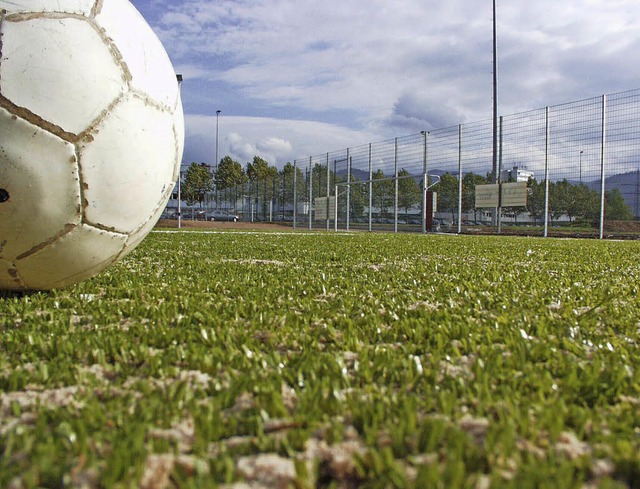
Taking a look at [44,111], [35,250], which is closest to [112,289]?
[35,250]

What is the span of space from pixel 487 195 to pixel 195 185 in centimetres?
3330

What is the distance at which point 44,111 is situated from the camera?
2.47 metres

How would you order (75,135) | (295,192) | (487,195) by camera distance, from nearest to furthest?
(75,135)
(487,195)
(295,192)

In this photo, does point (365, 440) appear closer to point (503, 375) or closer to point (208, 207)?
point (503, 375)

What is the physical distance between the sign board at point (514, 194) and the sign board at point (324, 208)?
10401 mm

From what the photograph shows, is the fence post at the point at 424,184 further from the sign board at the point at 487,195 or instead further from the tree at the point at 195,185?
the tree at the point at 195,185

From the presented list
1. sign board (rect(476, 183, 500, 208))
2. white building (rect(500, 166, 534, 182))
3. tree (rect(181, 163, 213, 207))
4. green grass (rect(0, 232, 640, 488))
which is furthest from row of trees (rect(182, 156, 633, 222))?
green grass (rect(0, 232, 640, 488))

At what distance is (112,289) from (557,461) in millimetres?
2972

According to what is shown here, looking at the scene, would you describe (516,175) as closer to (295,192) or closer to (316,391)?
(295,192)

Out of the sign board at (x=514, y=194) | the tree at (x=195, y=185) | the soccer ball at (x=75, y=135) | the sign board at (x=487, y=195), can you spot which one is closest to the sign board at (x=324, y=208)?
the sign board at (x=487, y=195)

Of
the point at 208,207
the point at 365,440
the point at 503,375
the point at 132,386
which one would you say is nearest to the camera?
the point at 365,440

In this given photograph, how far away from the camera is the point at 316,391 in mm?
1510

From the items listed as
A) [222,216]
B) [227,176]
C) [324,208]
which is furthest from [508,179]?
[227,176]

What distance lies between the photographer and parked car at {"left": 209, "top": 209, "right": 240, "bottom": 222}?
4627 centimetres
